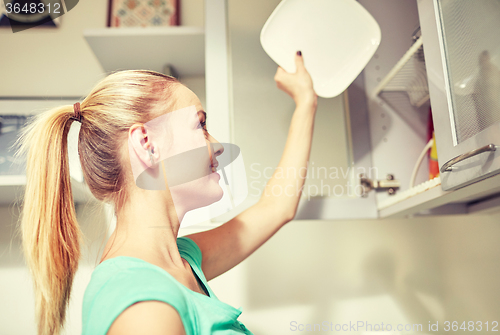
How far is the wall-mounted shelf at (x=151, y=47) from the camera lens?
33.2 inches

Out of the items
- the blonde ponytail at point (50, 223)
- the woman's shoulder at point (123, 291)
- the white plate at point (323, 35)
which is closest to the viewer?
the woman's shoulder at point (123, 291)

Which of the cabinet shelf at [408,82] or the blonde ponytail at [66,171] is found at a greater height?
the cabinet shelf at [408,82]

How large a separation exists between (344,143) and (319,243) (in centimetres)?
36

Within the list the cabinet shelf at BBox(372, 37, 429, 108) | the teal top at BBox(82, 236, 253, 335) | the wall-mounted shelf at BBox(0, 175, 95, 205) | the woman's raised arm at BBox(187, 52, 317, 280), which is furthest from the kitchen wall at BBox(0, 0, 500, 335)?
the teal top at BBox(82, 236, 253, 335)

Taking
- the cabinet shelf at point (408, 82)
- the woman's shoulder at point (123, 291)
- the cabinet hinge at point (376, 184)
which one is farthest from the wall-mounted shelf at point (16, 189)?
the cabinet shelf at point (408, 82)

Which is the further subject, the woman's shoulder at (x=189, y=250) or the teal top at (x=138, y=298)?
the woman's shoulder at (x=189, y=250)

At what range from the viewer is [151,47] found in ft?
2.94

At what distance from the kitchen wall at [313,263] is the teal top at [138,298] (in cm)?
51

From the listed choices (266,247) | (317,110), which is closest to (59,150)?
(317,110)

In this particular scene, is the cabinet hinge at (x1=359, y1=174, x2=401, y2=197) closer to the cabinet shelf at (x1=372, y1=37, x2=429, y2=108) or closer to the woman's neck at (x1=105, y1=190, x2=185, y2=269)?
the cabinet shelf at (x1=372, y1=37, x2=429, y2=108)

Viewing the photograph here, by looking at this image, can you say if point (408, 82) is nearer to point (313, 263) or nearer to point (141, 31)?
point (313, 263)

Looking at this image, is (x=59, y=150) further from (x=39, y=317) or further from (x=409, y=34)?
(x=409, y=34)

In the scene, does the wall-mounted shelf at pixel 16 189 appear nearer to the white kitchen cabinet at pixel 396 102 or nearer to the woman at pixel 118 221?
the woman at pixel 118 221

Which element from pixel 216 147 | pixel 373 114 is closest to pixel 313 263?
pixel 373 114
